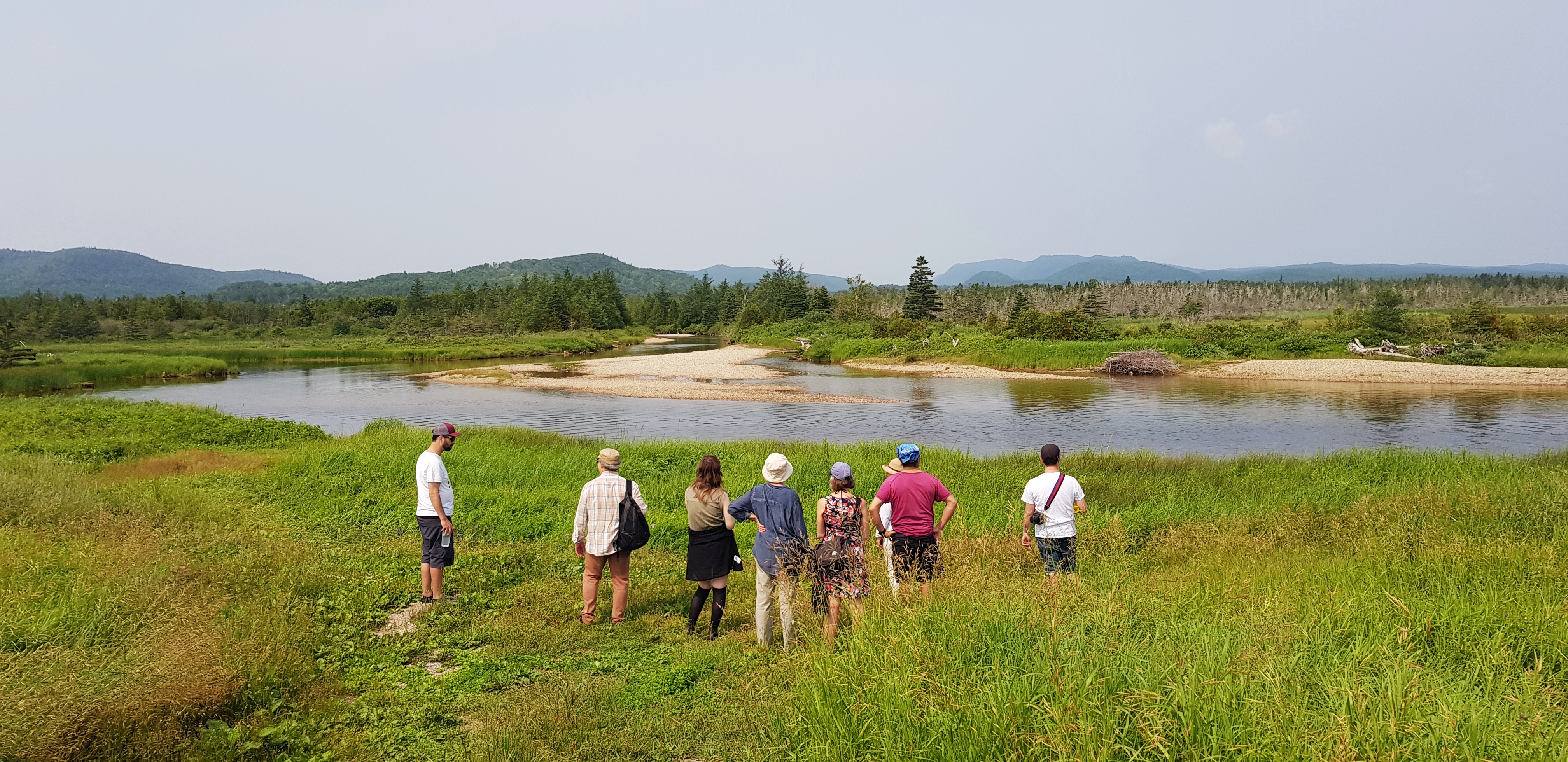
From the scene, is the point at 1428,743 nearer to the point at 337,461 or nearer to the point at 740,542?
the point at 740,542

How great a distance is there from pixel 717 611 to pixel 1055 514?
3526 mm

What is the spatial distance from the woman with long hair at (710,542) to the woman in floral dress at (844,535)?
0.97 m

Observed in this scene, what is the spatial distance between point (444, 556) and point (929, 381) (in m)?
39.7

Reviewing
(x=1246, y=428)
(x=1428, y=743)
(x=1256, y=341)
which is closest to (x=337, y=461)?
(x=1428, y=743)

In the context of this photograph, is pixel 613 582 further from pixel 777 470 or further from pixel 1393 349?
pixel 1393 349

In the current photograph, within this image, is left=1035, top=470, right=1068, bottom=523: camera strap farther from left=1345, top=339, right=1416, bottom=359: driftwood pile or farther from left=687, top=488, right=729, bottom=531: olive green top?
left=1345, top=339, right=1416, bottom=359: driftwood pile

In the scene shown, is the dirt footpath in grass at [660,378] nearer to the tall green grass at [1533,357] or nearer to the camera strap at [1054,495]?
the camera strap at [1054,495]

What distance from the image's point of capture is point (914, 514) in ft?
24.4

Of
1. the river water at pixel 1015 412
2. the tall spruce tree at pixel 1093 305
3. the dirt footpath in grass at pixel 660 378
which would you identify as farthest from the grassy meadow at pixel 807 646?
the tall spruce tree at pixel 1093 305

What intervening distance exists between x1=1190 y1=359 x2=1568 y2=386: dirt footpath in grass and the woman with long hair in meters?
43.3

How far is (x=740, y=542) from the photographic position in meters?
11.5

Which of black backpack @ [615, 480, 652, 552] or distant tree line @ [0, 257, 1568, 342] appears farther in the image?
distant tree line @ [0, 257, 1568, 342]

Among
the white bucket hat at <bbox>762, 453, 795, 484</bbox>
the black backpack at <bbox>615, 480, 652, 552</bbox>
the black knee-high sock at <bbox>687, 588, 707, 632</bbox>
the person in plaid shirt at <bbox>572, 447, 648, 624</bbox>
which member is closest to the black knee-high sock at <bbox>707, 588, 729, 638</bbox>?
the black knee-high sock at <bbox>687, 588, 707, 632</bbox>

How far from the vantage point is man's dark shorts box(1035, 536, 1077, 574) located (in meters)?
8.08
